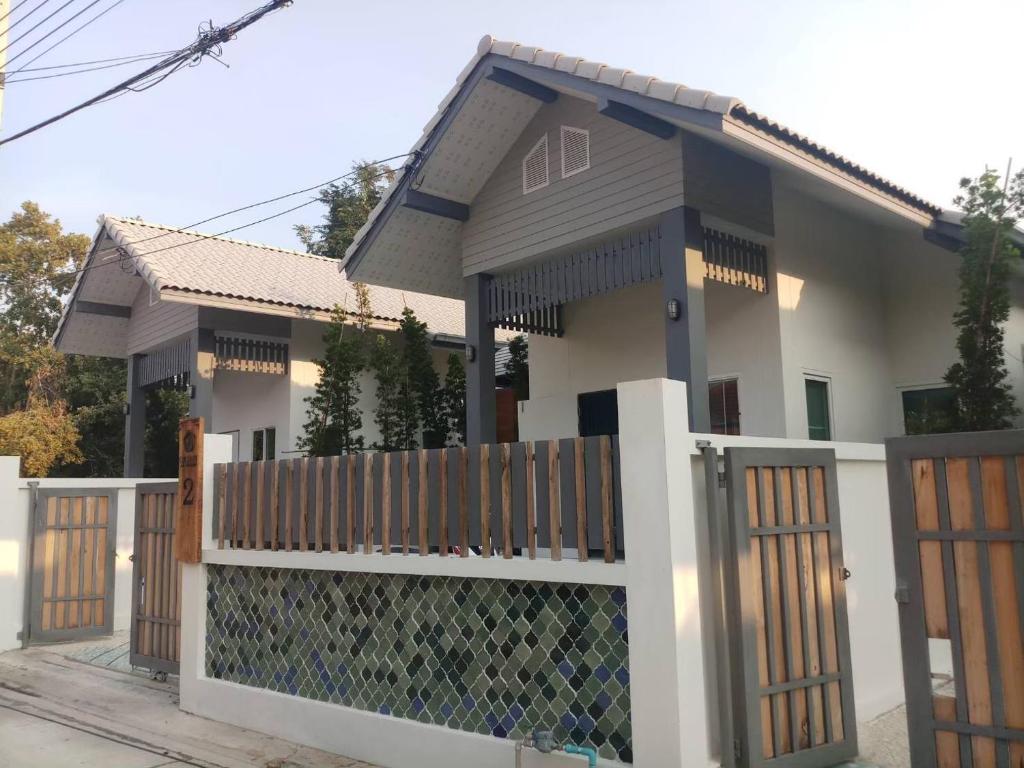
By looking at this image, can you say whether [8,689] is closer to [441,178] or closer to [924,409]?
[441,178]

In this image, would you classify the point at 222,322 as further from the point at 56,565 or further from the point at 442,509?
the point at 442,509

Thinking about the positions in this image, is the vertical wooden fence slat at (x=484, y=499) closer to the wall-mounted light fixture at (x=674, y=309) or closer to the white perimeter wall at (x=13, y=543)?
the wall-mounted light fixture at (x=674, y=309)

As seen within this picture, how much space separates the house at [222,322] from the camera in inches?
500

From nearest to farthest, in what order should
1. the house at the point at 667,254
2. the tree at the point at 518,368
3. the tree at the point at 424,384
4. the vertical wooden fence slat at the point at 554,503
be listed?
1. the vertical wooden fence slat at the point at 554,503
2. the house at the point at 667,254
3. the tree at the point at 424,384
4. the tree at the point at 518,368

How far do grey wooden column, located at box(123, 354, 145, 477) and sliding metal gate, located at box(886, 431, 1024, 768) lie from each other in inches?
537

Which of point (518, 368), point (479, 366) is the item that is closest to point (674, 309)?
point (479, 366)

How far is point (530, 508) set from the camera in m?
5.06

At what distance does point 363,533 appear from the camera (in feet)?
20.0

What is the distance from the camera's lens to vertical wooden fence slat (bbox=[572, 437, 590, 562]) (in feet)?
15.6

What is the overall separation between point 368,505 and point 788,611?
9.40ft

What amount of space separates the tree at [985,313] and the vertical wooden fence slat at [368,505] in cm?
602

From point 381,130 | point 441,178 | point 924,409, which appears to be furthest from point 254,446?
point 924,409

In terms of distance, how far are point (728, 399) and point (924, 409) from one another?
7.74 ft

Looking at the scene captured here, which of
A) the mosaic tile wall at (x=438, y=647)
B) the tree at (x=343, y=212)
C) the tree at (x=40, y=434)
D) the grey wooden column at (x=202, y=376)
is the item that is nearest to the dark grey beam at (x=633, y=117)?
the mosaic tile wall at (x=438, y=647)
